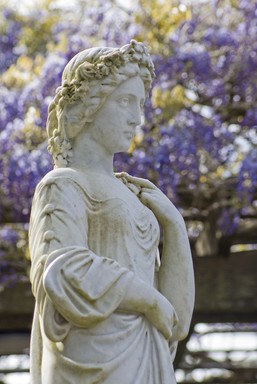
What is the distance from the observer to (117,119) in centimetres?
1052

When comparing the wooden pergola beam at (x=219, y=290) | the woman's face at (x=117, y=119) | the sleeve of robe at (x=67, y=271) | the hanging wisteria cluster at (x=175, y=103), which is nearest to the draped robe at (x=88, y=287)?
the sleeve of robe at (x=67, y=271)

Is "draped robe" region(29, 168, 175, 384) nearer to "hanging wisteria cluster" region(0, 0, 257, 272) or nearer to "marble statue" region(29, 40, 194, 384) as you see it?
"marble statue" region(29, 40, 194, 384)

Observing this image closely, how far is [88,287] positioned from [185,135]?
8.00 m

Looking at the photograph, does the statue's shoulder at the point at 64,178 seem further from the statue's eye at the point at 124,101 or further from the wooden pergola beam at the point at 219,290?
the wooden pergola beam at the point at 219,290

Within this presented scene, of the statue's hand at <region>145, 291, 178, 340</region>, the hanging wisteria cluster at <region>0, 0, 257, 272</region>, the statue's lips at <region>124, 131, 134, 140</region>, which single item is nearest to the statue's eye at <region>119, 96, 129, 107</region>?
the statue's lips at <region>124, 131, 134, 140</region>

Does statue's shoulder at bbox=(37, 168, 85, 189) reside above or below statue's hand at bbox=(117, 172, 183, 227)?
above

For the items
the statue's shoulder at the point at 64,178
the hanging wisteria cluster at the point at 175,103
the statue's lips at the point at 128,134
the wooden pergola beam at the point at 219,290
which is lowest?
the wooden pergola beam at the point at 219,290

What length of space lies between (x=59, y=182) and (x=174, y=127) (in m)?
7.81

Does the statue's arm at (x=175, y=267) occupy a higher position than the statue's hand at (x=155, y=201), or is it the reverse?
the statue's hand at (x=155, y=201)

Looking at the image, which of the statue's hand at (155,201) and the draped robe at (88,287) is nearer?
the draped robe at (88,287)

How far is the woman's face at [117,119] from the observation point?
10523mm

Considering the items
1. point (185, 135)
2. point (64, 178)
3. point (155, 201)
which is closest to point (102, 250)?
point (64, 178)

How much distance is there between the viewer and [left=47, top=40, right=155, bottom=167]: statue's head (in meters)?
10.5

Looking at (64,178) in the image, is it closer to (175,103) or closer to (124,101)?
(124,101)
